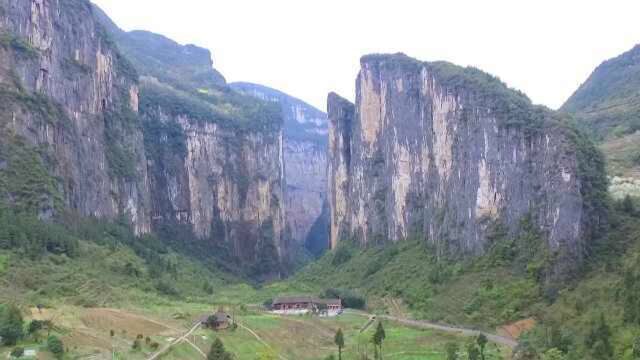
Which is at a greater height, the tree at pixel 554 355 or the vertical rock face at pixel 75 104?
the vertical rock face at pixel 75 104

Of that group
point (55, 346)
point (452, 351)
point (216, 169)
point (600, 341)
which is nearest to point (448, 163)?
point (452, 351)

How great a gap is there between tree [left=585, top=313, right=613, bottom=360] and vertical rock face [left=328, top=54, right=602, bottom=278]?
648 inches

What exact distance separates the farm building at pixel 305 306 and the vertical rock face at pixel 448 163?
1276cm

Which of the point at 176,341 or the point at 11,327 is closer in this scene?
the point at 11,327

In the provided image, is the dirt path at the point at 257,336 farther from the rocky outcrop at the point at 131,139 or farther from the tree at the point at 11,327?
the rocky outcrop at the point at 131,139

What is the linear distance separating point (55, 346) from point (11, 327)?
3291 millimetres

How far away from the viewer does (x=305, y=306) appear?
9106 centimetres

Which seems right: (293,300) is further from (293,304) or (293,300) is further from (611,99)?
(611,99)

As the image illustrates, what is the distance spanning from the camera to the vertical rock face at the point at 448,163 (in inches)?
3091

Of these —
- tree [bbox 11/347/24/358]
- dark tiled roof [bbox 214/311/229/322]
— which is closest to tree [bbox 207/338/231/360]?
tree [bbox 11/347/24/358]

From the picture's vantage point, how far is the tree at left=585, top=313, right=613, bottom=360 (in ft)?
184

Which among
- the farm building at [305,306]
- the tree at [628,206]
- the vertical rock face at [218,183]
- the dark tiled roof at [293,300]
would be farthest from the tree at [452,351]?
the vertical rock face at [218,183]

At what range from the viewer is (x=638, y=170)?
93.1 meters

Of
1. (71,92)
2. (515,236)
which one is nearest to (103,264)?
(71,92)
